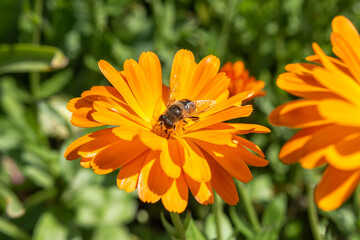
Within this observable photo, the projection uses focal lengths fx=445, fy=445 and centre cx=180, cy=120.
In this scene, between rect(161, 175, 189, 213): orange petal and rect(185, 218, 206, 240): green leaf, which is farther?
rect(185, 218, 206, 240): green leaf

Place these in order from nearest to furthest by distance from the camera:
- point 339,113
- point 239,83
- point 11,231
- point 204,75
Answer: point 339,113
point 204,75
point 239,83
point 11,231

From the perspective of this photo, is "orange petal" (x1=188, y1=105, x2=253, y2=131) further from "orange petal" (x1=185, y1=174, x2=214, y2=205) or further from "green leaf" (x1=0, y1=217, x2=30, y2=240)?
→ "green leaf" (x1=0, y1=217, x2=30, y2=240)

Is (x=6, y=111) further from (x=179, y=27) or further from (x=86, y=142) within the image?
(x=86, y=142)

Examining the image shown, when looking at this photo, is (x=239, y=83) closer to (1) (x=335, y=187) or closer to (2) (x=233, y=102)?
(2) (x=233, y=102)

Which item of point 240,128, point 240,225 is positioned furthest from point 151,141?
point 240,225

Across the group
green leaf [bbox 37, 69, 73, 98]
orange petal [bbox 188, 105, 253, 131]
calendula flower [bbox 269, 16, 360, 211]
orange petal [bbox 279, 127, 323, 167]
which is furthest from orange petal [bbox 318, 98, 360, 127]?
green leaf [bbox 37, 69, 73, 98]
